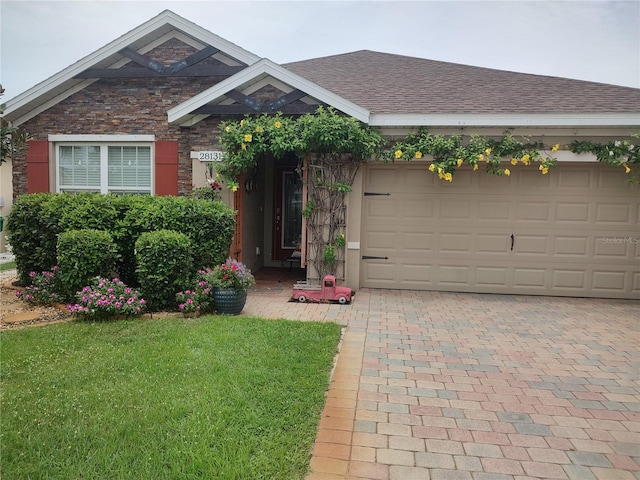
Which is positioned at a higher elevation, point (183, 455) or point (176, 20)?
point (176, 20)

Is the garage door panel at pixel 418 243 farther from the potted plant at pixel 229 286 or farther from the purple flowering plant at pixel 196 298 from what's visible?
the purple flowering plant at pixel 196 298

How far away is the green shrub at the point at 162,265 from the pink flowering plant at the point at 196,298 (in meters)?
0.14

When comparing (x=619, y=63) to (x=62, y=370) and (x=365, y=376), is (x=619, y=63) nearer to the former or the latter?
(x=365, y=376)

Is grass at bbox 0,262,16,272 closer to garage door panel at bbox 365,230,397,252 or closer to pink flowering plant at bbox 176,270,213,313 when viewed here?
pink flowering plant at bbox 176,270,213,313

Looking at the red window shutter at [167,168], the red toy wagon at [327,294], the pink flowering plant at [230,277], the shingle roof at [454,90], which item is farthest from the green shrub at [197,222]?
the shingle roof at [454,90]

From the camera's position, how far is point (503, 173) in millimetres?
7598

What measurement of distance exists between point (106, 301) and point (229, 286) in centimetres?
153

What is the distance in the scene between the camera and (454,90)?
29.3ft

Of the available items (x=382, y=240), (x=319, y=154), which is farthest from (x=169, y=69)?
(x=382, y=240)

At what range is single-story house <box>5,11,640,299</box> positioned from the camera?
25.1 ft

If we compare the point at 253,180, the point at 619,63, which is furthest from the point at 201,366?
the point at 619,63

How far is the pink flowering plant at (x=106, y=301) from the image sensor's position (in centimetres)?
551

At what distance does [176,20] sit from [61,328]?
6095 mm

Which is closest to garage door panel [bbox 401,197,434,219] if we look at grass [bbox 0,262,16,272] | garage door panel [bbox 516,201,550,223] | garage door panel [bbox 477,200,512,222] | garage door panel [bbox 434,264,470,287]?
garage door panel [bbox 477,200,512,222]
